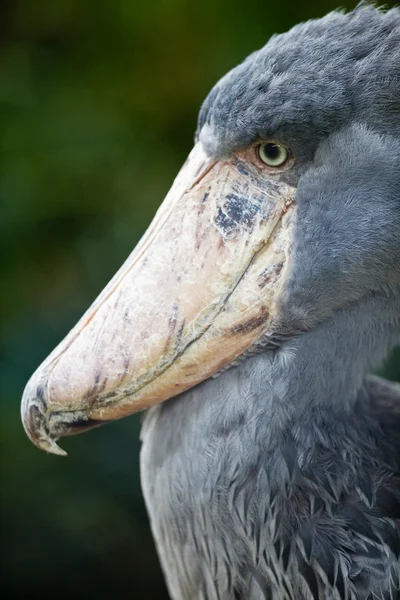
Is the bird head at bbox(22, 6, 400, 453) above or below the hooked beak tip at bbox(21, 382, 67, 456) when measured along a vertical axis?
above

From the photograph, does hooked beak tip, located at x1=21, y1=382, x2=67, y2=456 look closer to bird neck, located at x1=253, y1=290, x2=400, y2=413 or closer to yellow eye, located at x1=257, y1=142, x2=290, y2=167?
bird neck, located at x1=253, y1=290, x2=400, y2=413

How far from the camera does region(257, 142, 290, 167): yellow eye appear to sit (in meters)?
1.36

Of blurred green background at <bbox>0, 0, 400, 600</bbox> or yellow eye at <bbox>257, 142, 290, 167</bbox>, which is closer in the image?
yellow eye at <bbox>257, 142, 290, 167</bbox>

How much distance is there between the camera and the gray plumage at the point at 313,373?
1300 mm

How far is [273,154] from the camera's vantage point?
4.52 feet

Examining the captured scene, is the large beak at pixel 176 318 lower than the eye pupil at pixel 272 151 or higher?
lower

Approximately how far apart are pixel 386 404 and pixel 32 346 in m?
1.72

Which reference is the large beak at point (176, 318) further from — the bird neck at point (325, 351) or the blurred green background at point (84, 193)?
the blurred green background at point (84, 193)

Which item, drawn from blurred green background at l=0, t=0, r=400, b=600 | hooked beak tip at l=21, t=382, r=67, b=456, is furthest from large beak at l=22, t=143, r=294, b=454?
blurred green background at l=0, t=0, r=400, b=600

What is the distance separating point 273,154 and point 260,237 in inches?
5.8

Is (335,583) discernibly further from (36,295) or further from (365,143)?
(36,295)

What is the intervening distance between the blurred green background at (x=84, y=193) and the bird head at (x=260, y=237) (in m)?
1.52

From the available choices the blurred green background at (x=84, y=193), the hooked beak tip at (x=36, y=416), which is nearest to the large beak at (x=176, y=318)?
the hooked beak tip at (x=36, y=416)

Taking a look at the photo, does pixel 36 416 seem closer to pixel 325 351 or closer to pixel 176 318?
pixel 176 318
